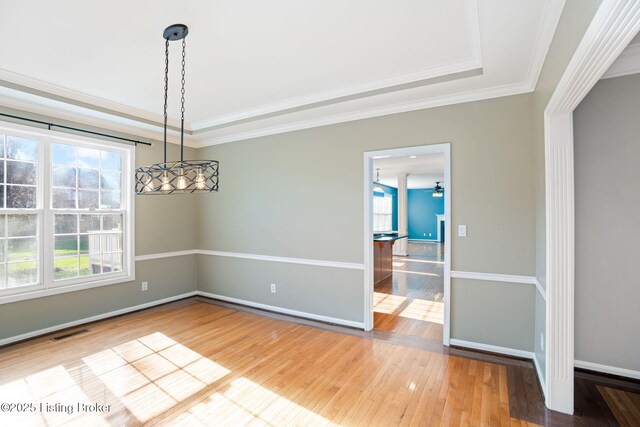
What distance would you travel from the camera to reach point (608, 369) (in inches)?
105

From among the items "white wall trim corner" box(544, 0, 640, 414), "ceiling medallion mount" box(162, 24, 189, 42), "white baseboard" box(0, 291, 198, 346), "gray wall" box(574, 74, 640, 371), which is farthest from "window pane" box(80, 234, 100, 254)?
"gray wall" box(574, 74, 640, 371)

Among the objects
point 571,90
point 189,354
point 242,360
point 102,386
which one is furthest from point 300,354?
point 571,90

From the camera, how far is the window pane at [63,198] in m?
3.74

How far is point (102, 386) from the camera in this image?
8.48ft

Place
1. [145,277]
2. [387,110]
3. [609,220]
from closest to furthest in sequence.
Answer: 1. [609,220]
2. [387,110]
3. [145,277]

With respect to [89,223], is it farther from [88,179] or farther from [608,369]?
[608,369]

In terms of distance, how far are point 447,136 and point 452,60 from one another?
798 millimetres

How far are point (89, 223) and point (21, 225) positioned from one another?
0.67 meters

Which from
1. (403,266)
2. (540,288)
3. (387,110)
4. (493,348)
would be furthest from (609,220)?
(403,266)

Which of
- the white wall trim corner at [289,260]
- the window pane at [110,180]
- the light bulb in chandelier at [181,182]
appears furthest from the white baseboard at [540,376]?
the window pane at [110,180]

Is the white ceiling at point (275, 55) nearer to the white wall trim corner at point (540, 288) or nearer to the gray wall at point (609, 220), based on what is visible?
the gray wall at point (609, 220)

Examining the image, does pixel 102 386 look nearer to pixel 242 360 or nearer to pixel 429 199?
pixel 242 360

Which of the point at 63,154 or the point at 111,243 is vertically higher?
the point at 63,154

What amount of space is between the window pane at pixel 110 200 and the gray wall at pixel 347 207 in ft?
4.10
